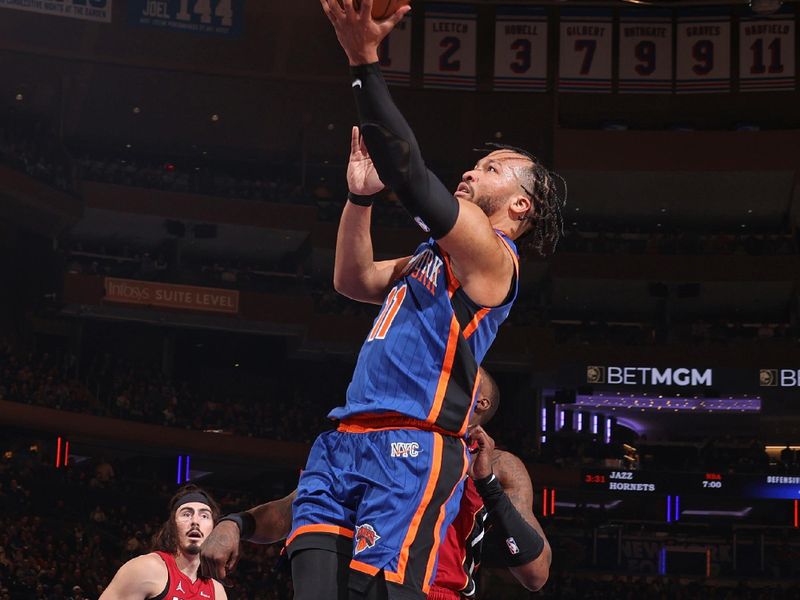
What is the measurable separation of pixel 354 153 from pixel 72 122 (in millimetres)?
33168

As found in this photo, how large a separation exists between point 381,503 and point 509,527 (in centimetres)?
136

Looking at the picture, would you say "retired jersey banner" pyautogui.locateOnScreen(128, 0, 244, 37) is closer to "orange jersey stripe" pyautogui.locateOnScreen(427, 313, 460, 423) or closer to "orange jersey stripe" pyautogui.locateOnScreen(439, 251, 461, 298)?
"orange jersey stripe" pyautogui.locateOnScreen(439, 251, 461, 298)

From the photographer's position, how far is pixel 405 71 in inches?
1356

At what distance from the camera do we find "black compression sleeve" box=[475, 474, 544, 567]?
4.99m

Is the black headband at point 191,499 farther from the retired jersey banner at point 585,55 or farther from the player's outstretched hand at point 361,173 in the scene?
the retired jersey banner at point 585,55

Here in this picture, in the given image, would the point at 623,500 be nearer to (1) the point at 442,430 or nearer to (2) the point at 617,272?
(2) the point at 617,272

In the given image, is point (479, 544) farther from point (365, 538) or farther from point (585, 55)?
point (585, 55)

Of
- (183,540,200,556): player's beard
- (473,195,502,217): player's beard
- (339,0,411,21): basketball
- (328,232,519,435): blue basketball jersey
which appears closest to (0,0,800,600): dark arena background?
(183,540,200,556): player's beard

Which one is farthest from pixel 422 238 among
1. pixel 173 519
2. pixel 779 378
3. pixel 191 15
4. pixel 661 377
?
pixel 173 519

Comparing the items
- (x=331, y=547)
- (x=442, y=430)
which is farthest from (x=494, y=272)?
(x=331, y=547)

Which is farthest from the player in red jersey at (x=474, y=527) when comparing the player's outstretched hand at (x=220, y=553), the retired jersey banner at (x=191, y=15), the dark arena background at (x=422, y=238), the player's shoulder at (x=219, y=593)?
the retired jersey banner at (x=191, y=15)

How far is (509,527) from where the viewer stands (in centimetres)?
507

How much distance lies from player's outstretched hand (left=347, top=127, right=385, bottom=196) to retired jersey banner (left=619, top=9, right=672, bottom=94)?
31.4 meters

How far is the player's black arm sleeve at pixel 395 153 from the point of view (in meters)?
3.70
